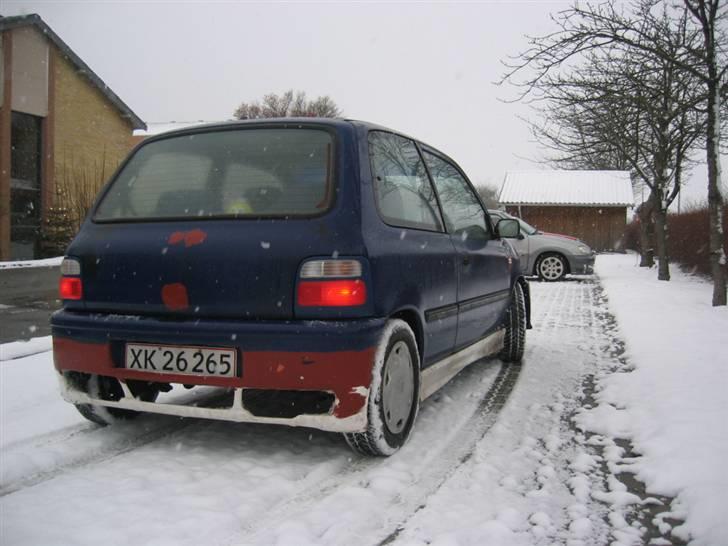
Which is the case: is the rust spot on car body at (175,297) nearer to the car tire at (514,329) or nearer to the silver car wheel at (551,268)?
the car tire at (514,329)

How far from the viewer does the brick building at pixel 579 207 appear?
3388 cm

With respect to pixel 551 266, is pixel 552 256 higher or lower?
higher

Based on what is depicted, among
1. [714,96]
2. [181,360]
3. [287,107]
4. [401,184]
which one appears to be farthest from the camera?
[287,107]

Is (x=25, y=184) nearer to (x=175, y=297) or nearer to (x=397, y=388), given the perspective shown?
(x=175, y=297)

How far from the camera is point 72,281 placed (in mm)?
3268

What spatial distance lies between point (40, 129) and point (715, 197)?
2036 cm

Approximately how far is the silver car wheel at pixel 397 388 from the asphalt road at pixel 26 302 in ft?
15.6

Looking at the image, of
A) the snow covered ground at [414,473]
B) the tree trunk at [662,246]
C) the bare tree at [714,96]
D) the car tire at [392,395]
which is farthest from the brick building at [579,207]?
the car tire at [392,395]

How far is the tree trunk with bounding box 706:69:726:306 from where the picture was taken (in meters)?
9.08

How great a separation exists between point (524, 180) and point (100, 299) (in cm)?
3529

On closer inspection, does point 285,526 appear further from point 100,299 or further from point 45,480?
point 100,299

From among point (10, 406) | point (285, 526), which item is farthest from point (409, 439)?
point (10, 406)

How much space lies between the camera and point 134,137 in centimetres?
2769

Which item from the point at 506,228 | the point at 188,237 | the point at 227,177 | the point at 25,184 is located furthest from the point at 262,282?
the point at 25,184
